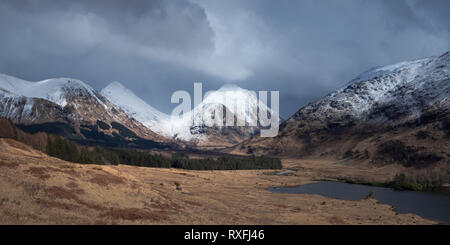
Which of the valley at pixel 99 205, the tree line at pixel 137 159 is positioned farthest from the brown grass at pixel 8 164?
the tree line at pixel 137 159

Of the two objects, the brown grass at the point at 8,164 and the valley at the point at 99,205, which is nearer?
the valley at the point at 99,205

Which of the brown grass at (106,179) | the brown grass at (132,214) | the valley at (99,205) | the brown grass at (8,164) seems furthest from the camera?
the brown grass at (106,179)

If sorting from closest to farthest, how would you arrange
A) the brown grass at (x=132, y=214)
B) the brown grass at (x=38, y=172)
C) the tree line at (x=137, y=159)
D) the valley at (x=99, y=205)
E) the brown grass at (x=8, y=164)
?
the valley at (x=99, y=205), the brown grass at (x=132, y=214), the brown grass at (x=38, y=172), the brown grass at (x=8, y=164), the tree line at (x=137, y=159)

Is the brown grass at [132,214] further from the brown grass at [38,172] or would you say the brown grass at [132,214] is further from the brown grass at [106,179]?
the brown grass at [38,172]

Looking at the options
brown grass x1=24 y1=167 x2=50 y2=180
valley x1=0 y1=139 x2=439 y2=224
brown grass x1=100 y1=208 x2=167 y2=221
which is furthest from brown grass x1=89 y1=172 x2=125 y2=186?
brown grass x1=100 y1=208 x2=167 y2=221

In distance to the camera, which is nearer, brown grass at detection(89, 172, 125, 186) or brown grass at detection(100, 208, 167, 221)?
brown grass at detection(100, 208, 167, 221)

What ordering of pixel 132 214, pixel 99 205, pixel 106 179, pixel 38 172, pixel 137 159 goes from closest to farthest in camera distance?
pixel 132 214 < pixel 99 205 < pixel 38 172 < pixel 106 179 < pixel 137 159

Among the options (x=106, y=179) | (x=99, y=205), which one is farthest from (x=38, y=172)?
(x=99, y=205)

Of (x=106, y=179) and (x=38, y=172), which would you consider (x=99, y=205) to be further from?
(x=38, y=172)

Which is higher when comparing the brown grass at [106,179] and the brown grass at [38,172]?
the brown grass at [38,172]

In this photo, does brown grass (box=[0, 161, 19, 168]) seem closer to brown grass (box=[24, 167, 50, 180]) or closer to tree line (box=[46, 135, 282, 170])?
brown grass (box=[24, 167, 50, 180])
